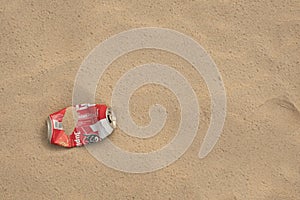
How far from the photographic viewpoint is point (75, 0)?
1.83m

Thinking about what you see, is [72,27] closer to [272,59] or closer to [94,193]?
[94,193]

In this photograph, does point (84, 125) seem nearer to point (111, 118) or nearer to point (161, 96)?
point (111, 118)

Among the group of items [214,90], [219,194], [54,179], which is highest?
[214,90]

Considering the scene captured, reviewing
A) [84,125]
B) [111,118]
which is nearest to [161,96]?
[111,118]

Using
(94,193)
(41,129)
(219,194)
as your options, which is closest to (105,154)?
(94,193)

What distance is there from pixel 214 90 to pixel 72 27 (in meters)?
0.59

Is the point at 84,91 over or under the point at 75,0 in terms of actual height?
under

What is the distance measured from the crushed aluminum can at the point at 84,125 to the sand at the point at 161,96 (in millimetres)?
37

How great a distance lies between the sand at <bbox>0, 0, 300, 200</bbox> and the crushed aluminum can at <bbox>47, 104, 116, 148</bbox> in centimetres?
4

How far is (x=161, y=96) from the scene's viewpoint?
1809mm

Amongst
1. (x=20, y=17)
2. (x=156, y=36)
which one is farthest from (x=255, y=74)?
(x=20, y=17)

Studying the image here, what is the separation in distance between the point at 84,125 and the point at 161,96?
1.01ft

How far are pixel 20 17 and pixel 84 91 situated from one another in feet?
1.22

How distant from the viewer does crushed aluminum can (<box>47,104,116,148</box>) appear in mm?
1770
